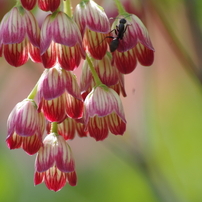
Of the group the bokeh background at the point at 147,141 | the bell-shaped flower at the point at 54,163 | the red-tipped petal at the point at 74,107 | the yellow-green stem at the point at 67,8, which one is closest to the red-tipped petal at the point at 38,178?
the bell-shaped flower at the point at 54,163

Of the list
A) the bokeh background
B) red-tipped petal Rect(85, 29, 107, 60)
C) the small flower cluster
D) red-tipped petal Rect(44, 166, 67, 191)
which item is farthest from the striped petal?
the bokeh background

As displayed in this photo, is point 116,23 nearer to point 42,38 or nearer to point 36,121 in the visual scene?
point 42,38

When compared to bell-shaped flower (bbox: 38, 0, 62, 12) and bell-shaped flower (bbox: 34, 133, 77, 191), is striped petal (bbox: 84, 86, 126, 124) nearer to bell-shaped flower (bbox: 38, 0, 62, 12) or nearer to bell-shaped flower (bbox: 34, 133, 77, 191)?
A: bell-shaped flower (bbox: 34, 133, 77, 191)

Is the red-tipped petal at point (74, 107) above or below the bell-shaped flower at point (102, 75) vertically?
below

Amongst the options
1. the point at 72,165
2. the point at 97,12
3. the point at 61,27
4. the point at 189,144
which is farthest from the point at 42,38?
the point at 189,144

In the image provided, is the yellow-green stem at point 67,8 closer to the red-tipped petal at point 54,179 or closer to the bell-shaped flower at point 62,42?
the bell-shaped flower at point 62,42

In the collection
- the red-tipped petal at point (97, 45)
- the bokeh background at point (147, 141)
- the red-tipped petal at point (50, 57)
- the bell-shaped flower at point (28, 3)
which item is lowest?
the bokeh background at point (147, 141)
